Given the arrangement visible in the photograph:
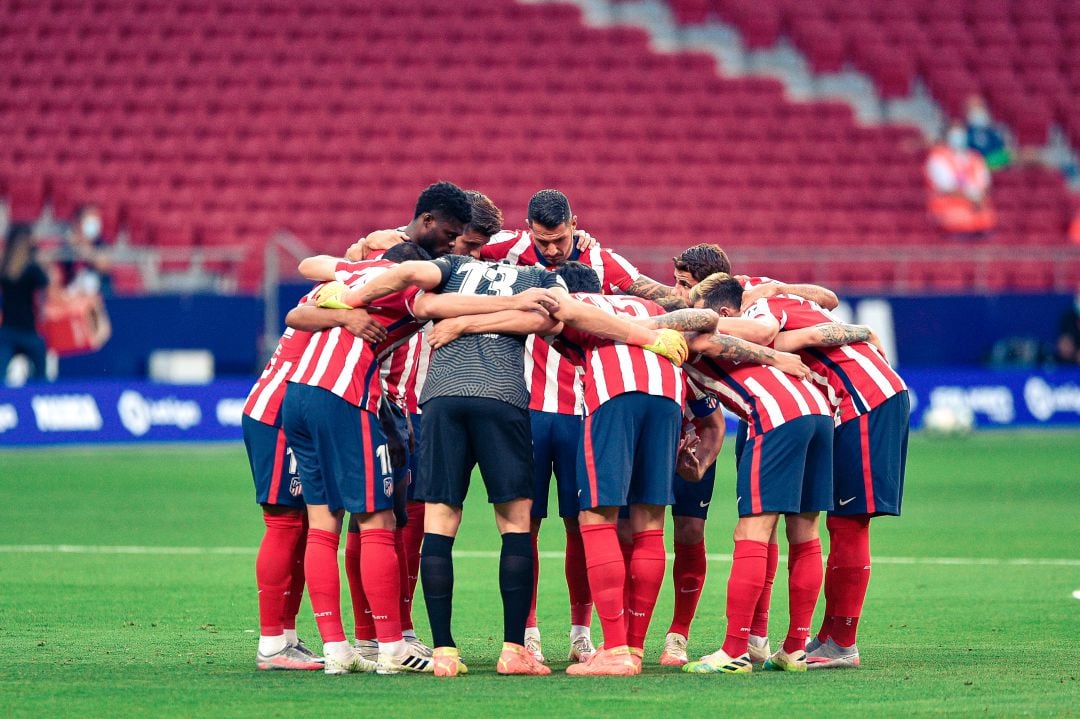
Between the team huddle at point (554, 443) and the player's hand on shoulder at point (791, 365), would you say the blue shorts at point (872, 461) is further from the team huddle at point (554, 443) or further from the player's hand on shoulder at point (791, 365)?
the player's hand on shoulder at point (791, 365)

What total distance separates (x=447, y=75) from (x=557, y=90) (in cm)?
183

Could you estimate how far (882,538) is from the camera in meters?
12.5

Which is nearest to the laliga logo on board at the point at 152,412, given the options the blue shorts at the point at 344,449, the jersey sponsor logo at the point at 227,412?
the jersey sponsor logo at the point at 227,412

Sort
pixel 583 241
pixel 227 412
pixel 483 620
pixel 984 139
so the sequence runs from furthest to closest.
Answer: pixel 984 139 → pixel 227 412 → pixel 483 620 → pixel 583 241

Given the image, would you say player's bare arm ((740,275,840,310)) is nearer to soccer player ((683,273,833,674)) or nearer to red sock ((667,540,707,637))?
soccer player ((683,273,833,674))

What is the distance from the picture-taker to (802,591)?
23.5 feet

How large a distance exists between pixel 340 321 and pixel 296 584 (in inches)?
52.9

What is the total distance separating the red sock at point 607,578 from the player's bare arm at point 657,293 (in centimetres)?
113

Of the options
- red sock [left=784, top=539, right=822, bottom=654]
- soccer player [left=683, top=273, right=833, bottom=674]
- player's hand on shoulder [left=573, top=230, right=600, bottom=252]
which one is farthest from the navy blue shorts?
player's hand on shoulder [left=573, top=230, right=600, bottom=252]

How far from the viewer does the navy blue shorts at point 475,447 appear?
6.80m

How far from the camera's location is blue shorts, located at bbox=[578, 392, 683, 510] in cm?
687

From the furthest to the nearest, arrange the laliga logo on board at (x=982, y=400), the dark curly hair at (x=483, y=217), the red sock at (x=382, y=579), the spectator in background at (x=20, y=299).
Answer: the laliga logo on board at (x=982, y=400), the spectator in background at (x=20, y=299), the dark curly hair at (x=483, y=217), the red sock at (x=382, y=579)

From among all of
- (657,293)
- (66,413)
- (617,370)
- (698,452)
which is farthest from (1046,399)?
(617,370)

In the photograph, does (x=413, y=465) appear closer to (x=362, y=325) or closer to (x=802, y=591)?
(x=362, y=325)
